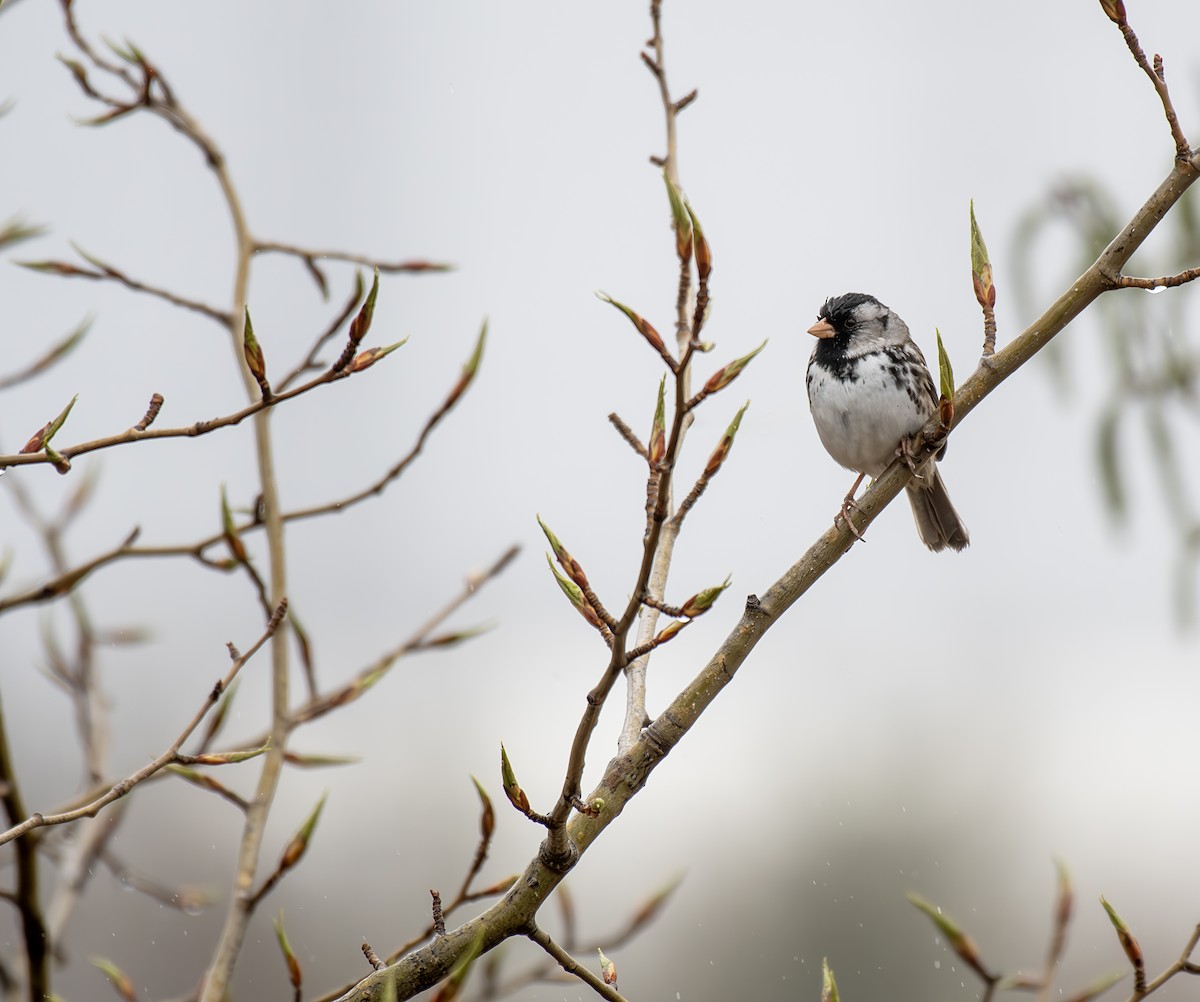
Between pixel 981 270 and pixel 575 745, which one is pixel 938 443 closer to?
pixel 981 270

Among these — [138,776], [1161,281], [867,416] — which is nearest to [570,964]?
[138,776]

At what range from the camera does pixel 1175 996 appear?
8242mm

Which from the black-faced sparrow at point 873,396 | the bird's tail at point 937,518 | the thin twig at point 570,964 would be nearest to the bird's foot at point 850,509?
the black-faced sparrow at point 873,396

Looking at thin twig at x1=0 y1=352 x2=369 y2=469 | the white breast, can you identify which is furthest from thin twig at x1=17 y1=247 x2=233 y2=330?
the white breast

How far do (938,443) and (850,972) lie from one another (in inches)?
347

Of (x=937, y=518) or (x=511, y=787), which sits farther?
(x=937, y=518)

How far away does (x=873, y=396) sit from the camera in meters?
2.79

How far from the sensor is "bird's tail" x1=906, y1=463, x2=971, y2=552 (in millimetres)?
3110

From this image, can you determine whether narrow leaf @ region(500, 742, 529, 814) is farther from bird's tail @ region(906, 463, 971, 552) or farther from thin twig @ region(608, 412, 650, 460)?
bird's tail @ region(906, 463, 971, 552)

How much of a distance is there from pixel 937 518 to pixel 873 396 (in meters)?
0.48

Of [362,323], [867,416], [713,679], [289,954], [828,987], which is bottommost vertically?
[828,987]

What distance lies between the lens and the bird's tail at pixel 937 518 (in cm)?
311

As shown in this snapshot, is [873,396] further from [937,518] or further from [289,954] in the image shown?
[289,954]

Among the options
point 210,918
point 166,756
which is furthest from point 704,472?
point 210,918
